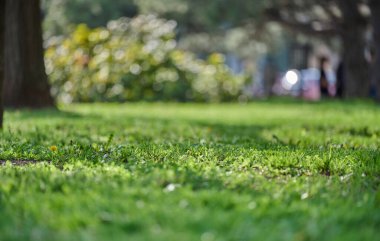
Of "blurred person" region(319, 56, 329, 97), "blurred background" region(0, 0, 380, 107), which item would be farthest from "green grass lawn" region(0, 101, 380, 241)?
"blurred person" region(319, 56, 329, 97)

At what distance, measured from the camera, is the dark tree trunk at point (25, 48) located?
14961mm

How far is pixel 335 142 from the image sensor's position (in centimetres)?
909

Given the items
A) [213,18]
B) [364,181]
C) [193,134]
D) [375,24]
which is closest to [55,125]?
[193,134]

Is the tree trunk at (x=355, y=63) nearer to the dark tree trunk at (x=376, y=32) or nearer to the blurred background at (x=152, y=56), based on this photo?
the blurred background at (x=152, y=56)

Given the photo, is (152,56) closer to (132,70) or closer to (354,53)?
(132,70)

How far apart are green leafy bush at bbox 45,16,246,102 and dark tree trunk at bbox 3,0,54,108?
697 centimetres

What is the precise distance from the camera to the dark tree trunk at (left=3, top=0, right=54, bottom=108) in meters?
15.0

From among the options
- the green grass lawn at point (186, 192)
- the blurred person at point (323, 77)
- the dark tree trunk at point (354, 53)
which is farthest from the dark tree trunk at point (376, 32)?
the green grass lawn at point (186, 192)

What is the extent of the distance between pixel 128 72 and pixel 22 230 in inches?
735

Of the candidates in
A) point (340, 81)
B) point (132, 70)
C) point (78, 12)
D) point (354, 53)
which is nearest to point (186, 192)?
point (132, 70)

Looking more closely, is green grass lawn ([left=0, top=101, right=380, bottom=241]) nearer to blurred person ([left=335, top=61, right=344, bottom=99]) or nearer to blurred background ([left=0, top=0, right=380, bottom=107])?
blurred background ([left=0, top=0, right=380, bottom=107])

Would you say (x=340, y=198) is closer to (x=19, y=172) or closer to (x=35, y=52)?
(x=19, y=172)

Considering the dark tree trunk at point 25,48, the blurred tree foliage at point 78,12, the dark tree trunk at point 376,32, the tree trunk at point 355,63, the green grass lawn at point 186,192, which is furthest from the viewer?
the blurred tree foliage at point 78,12

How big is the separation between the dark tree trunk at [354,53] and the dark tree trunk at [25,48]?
1485 cm
